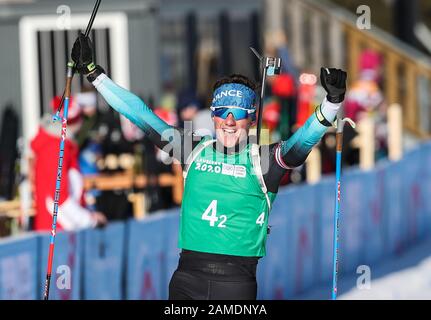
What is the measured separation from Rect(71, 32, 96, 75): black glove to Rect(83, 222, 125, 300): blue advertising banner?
3.11 meters

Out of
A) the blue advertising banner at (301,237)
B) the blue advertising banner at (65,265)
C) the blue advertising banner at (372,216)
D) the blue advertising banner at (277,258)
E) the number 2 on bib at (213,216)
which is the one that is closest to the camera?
the number 2 on bib at (213,216)

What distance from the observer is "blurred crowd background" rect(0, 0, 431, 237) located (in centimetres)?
1196

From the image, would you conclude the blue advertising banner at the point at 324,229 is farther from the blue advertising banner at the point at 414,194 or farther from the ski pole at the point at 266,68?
the ski pole at the point at 266,68

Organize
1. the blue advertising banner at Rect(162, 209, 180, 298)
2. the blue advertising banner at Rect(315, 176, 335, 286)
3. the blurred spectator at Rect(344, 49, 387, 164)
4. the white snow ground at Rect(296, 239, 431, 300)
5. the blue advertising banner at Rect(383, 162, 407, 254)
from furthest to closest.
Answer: the blurred spectator at Rect(344, 49, 387, 164), the blue advertising banner at Rect(383, 162, 407, 254), the blue advertising banner at Rect(315, 176, 335, 286), the white snow ground at Rect(296, 239, 431, 300), the blue advertising banner at Rect(162, 209, 180, 298)

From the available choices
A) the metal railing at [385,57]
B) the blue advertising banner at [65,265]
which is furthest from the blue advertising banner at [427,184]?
the blue advertising banner at [65,265]

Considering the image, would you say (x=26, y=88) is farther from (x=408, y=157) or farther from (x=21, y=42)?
(x=408, y=157)

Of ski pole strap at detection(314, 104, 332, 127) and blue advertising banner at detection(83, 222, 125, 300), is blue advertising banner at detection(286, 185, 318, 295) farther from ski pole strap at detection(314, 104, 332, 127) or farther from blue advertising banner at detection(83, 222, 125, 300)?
ski pole strap at detection(314, 104, 332, 127)

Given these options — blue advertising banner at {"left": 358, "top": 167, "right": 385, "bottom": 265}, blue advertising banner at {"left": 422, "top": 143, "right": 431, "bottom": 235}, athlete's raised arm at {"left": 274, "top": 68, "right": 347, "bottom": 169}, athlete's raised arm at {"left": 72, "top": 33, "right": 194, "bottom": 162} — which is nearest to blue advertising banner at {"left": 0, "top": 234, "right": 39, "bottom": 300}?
athlete's raised arm at {"left": 72, "top": 33, "right": 194, "bottom": 162}

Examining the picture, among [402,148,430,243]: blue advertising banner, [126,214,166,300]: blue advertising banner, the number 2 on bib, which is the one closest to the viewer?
the number 2 on bib

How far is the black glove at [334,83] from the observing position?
245 inches

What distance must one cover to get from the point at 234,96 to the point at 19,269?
A: 2859 mm

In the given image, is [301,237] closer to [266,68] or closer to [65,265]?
[65,265]

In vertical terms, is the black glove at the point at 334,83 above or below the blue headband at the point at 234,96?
below

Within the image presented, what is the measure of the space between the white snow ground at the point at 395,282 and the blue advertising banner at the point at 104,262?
250 cm
